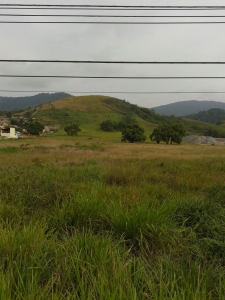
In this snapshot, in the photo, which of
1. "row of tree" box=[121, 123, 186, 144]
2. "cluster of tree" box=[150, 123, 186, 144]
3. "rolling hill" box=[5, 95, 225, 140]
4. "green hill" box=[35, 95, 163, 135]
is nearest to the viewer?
"row of tree" box=[121, 123, 186, 144]

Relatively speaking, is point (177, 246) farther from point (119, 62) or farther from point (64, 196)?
point (119, 62)

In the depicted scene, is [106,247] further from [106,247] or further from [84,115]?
[84,115]

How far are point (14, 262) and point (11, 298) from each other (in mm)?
414

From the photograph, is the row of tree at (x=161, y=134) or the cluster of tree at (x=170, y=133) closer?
the row of tree at (x=161, y=134)

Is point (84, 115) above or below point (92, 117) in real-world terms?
above

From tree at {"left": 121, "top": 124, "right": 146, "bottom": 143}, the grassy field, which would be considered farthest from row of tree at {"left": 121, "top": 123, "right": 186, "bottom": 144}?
the grassy field

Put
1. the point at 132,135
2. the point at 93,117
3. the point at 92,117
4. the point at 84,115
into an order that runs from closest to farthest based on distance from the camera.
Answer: the point at 132,135 → the point at 92,117 → the point at 93,117 → the point at 84,115

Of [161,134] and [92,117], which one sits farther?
[92,117]

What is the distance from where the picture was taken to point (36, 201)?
450 cm

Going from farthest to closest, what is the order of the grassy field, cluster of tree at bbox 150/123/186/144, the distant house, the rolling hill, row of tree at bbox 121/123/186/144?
the rolling hill < the distant house < cluster of tree at bbox 150/123/186/144 < row of tree at bbox 121/123/186/144 < the grassy field

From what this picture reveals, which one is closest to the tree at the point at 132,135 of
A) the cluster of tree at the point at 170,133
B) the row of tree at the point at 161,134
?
the row of tree at the point at 161,134

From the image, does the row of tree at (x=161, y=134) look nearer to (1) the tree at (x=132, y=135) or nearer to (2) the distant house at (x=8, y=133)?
(1) the tree at (x=132, y=135)

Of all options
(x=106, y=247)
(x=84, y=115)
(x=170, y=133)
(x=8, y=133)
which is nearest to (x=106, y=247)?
(x=106, y=247)

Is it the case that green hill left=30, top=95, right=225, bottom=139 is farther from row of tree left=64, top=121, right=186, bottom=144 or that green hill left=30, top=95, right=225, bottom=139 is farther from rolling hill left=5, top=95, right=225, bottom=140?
row of tree left=64, top=121, right=186, bottom=144
